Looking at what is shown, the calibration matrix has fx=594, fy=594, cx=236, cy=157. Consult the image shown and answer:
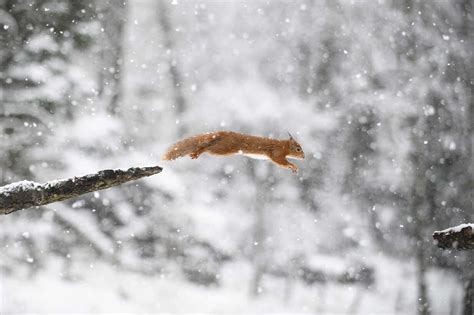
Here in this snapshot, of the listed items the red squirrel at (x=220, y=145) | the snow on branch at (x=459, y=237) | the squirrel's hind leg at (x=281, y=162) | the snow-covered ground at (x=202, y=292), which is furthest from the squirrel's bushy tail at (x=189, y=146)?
the snow-covered ground at (x=202, y=292)

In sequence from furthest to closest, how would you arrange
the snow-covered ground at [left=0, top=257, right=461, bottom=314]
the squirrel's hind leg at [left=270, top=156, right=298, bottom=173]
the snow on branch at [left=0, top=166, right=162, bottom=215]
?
the snow-covered ground at [left=0, top=257, right=461, bottom=314], the squirrel's hind leg at [left=270, top=156, right=298, bottom=173], the snow on branch at [left=0, top=166, right=162, bottom=215]

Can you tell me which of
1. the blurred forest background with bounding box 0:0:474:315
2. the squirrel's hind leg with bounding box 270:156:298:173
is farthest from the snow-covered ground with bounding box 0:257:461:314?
the squirrel's hind leg with bounding box 270:156:298:173

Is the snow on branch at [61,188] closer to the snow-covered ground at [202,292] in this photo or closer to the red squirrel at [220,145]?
the red squirrel at [220,145]

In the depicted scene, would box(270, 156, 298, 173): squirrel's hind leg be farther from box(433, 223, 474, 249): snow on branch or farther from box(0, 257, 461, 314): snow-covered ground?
box(0, 257, 461, 314): snow-covered ground

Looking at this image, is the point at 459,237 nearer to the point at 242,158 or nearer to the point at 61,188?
the point at 61,188

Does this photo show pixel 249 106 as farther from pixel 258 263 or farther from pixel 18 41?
pixel 18 41
